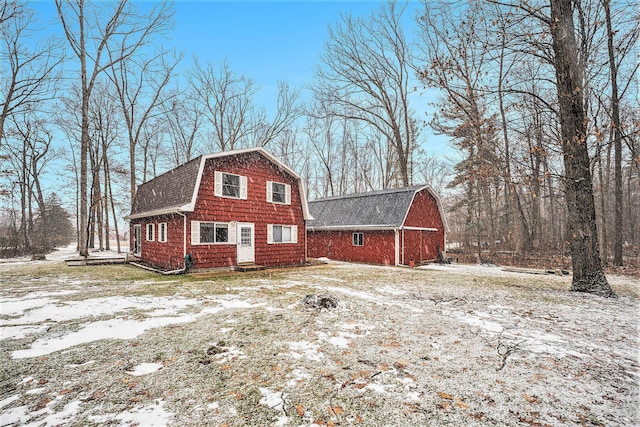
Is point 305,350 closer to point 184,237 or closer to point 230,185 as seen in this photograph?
point 184,237

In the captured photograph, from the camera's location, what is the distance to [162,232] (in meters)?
14.1

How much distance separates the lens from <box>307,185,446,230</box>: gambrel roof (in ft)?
56.6

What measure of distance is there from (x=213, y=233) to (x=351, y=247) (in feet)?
30.0

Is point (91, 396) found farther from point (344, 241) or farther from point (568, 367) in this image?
point (344, 241)

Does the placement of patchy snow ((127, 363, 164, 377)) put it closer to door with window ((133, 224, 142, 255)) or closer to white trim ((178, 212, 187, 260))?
white trim ((178, 212, 187, 260))

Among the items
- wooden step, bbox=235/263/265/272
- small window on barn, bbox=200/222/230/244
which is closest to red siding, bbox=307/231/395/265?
wooden step, bbox=235/263/265/272

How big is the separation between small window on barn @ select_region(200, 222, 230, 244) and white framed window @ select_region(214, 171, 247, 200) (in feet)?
4.41

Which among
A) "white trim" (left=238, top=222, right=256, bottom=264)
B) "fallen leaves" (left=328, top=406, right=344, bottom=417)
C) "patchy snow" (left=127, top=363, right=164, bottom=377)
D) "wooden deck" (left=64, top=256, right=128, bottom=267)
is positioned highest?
"white trim" (left=238, top=222, right=256, bottom=264)

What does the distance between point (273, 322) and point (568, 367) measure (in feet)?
14.9

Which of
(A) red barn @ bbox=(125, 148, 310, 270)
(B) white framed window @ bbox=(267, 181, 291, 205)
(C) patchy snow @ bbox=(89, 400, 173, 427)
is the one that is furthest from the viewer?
(B) white framed window @ bbox=(267, 181, 291, 205)

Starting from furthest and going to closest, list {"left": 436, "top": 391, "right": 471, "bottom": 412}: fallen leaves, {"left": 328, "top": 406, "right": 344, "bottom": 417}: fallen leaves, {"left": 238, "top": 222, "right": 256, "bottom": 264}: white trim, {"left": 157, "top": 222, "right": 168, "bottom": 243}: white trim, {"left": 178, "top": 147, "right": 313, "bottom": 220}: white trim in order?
{"left": 157, "top": 222, "right": 168, "bottom": 243}: white trim
{"left": 238, "top": 222, "right": 256, "bottom": 264}: white trim
{"left": 178, "top": 147, "right": 313, "bottom": 220}: white trim
{"left": 436, "top": 391, "right": 471, "bottom": 412}: fallen leaves
{"left": 328, "top": 406, "right": 344, "bottom": 417}: fallen leaves

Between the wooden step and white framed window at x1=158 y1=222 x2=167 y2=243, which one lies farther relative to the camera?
white framed window at x1=158 y1=222 x2=167 y2=243

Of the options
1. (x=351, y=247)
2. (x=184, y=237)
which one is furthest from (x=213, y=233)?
(x=351, y=247)

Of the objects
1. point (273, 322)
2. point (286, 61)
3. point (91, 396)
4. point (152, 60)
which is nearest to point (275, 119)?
point (286, 61)
